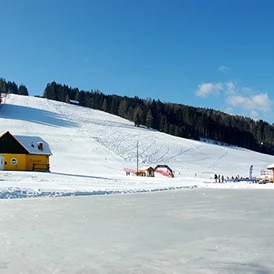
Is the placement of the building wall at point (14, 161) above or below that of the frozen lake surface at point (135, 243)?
above

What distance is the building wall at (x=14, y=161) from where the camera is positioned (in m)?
44.4

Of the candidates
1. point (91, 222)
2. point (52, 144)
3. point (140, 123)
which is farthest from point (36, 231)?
point (140, 123)

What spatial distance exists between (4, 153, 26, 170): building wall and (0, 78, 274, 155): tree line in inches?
2880

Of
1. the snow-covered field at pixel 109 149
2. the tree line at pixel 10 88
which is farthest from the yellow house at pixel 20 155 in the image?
the tree line at pixel 10 88

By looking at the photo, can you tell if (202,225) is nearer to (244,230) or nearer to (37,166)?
(244,230)

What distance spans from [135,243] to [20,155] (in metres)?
41.1

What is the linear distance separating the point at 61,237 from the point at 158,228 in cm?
258

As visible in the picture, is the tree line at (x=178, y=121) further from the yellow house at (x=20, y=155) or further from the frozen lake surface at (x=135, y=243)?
the frozen lake surface at (x=135, y=243)

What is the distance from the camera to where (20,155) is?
45219 mm

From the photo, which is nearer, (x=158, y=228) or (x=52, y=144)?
(x=158, y=228)

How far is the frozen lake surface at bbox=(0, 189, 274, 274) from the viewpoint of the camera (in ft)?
17.6

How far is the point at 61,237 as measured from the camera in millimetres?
7609

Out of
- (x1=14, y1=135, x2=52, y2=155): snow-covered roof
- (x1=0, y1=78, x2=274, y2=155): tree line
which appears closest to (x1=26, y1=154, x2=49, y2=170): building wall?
(x1=14, y1=135, x2=52, y2=155): snow-covered roof

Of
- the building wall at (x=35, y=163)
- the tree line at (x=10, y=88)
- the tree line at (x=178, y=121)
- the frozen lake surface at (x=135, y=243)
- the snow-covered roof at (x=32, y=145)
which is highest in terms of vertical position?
the tree line at (x=10, y=88)
